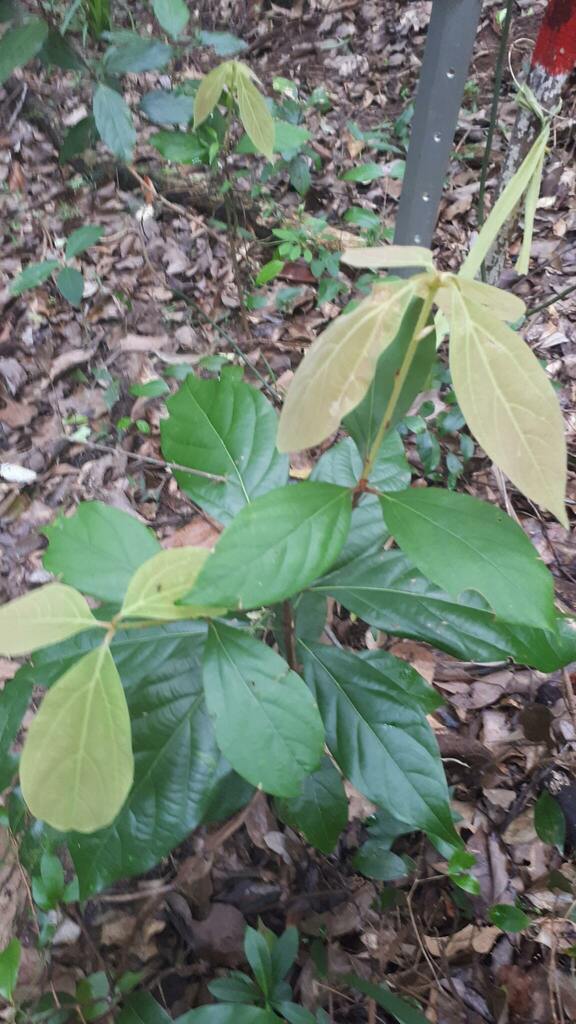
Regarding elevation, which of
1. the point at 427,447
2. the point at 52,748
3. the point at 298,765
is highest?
the point at 52,748

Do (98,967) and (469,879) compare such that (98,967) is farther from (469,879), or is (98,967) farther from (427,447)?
(427,447)

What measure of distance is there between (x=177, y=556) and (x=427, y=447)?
1194 millimetres

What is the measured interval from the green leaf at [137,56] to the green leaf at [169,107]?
0.12 meters

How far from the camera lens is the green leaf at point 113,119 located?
1.54 meters

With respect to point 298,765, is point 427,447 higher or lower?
lower

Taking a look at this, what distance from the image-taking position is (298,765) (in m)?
0.67

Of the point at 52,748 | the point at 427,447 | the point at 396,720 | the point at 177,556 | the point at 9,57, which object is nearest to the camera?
the point at 52,748

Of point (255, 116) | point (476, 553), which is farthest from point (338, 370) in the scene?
point (255, 116)

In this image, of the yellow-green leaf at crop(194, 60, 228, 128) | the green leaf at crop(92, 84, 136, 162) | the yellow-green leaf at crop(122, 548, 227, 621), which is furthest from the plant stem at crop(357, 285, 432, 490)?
the green leaf at crop(92, 84, 136, 162)

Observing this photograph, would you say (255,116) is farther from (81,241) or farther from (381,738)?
(381,738)

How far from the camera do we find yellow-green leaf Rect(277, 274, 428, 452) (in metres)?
0.49

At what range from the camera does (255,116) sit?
130 cm

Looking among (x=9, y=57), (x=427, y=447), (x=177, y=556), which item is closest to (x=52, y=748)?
(x=177, y=556)

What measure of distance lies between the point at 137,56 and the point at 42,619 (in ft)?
5.07
